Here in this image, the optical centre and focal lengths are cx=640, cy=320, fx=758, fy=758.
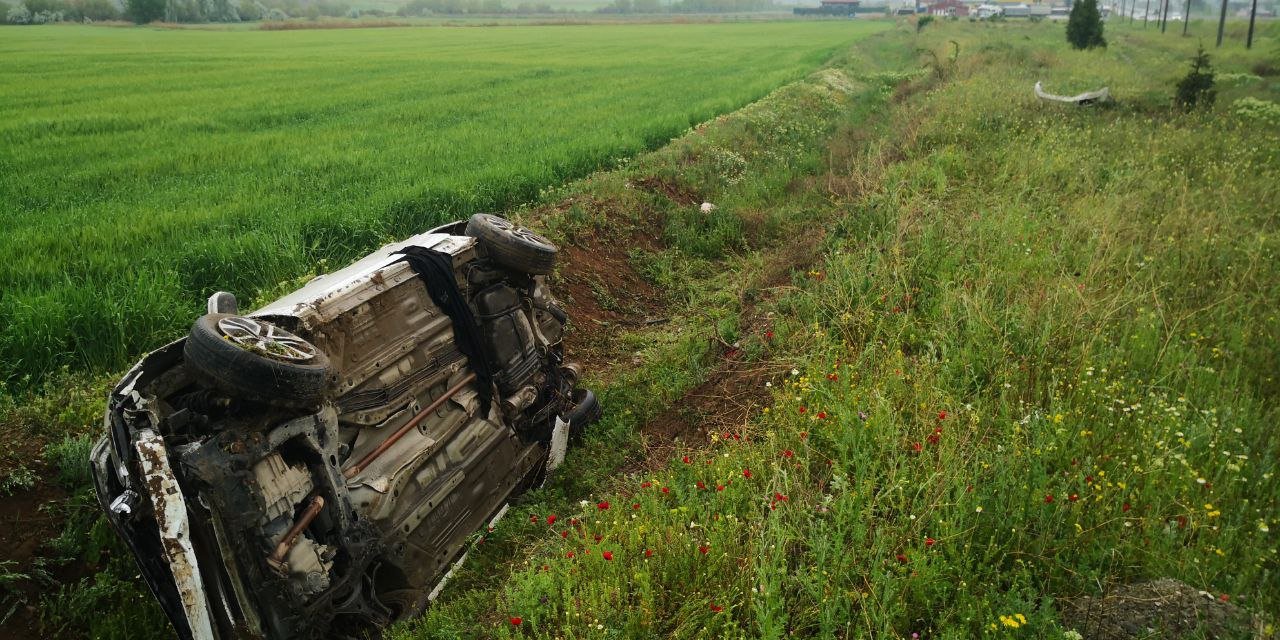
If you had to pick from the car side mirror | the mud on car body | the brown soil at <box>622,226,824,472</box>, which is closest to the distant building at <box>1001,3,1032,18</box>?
the brown soil at <box>622,226,824,472</box>

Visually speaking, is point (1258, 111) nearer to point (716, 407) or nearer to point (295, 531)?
point (716, 407)

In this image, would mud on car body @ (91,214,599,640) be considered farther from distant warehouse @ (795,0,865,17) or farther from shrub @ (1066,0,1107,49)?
distant warehouse @ (795,0,865,17)

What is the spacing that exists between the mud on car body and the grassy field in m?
2.54

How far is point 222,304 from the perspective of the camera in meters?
3.60

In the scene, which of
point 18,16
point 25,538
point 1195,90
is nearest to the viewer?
point 25,538

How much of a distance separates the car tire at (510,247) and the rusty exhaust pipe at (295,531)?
6.77ft

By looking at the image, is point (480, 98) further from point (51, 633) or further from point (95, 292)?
point (51, 633)

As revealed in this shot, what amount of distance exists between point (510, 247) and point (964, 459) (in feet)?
9.74

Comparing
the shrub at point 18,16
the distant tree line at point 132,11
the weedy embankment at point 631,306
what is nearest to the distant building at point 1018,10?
the distant tree line at point 132,11

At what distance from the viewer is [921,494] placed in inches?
144

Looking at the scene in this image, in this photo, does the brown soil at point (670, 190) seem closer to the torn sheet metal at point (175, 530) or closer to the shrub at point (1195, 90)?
the torn sheet metal at point (175, 530)

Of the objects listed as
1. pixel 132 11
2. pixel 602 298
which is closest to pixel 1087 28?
pixel 602 298

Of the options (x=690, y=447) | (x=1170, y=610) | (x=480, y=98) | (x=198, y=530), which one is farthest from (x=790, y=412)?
(x=480, y=98)

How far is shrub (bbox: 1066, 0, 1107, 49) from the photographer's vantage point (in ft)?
99.5
